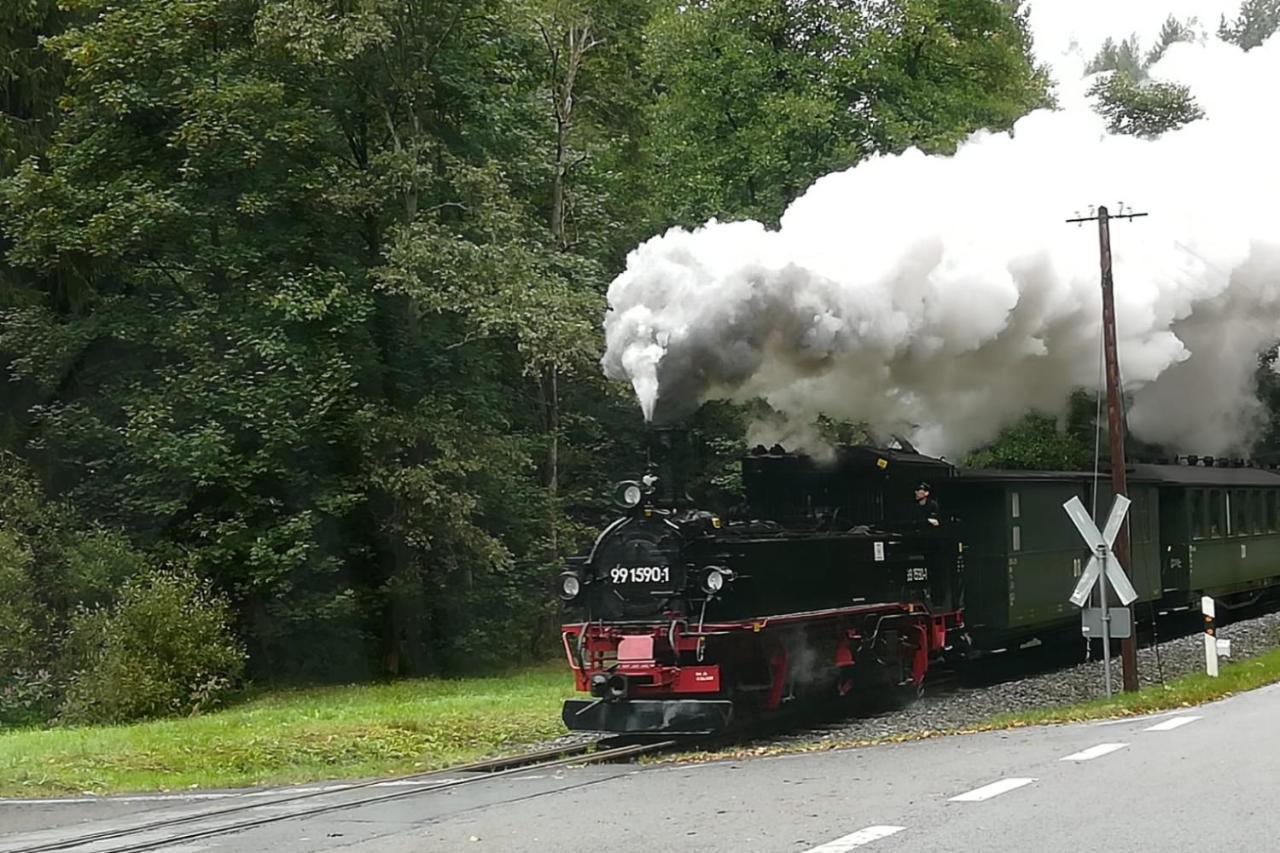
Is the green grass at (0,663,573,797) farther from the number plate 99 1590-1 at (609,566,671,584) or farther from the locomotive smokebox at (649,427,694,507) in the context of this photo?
the locomotive smokebox at (649,427,694,507)

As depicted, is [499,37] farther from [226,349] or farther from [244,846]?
[244,846]

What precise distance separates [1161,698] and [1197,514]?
31.3 feet

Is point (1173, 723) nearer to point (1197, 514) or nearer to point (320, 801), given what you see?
point (320, 801)

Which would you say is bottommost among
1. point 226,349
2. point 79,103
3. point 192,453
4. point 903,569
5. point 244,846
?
point 244,846

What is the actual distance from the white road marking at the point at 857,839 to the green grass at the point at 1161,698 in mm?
6791

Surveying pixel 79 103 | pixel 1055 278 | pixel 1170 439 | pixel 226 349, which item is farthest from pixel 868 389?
pixel 1170 439

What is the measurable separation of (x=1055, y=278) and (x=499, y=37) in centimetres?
1302

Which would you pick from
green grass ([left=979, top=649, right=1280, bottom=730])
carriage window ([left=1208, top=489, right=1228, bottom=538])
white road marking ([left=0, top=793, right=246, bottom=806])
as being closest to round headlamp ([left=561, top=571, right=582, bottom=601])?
white road marking ([left=0, top=793, right=246, bottom=806])

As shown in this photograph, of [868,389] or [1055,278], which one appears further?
[1055,278]

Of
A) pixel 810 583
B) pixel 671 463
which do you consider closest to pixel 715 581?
pixel 810 583

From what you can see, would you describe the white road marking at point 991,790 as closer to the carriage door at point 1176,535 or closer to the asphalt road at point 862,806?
the asphalt road at point 862,806

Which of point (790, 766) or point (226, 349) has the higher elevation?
point (226, 349)

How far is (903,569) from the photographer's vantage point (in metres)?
18.2

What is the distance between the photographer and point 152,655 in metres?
24.0
